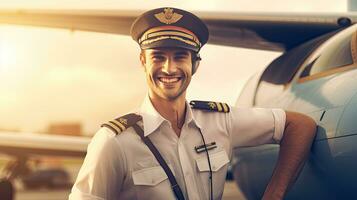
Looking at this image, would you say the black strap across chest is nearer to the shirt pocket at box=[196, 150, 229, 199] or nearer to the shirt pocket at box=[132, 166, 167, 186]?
the shirt pocket at box=[132, 166, 167, 186]

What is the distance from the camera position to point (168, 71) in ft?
9.53

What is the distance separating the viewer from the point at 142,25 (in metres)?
3.16

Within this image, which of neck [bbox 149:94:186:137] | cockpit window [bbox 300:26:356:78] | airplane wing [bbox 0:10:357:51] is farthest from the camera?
airplane wing [bbox 0:10:357:51]

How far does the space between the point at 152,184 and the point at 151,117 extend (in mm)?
396

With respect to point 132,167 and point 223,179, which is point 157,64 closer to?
point 132,167

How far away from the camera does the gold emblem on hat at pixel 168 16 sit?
122 inches

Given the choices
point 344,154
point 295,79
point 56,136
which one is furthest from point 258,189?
point 56,136

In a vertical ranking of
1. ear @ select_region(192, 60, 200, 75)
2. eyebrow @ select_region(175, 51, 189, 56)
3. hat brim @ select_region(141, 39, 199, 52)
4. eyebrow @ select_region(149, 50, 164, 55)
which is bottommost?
ear @ select_region(192, 60, 200, 75)

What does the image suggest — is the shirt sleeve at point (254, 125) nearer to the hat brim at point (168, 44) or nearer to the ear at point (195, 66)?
the ear at point (195, 66)

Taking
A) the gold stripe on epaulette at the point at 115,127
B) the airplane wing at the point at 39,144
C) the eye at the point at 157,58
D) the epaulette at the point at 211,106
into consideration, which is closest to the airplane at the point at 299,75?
the epaulette at the point at 211,106

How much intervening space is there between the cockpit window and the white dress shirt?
3.70ft

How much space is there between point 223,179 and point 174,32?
914 millimetres

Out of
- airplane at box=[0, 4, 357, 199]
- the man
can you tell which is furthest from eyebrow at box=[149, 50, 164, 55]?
airplane at box=[0, 4, 357, 199]

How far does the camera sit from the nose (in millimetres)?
2906
